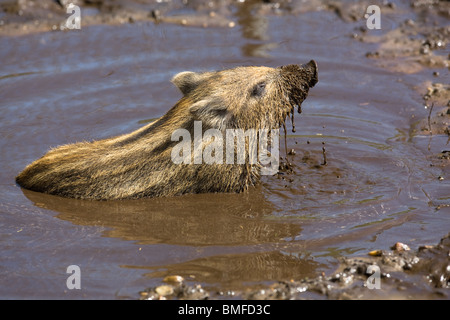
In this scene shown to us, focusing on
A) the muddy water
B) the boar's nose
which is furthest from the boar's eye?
the muddy water

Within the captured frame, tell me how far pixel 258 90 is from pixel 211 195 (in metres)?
1.44

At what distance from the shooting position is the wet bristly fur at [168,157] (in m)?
8.25

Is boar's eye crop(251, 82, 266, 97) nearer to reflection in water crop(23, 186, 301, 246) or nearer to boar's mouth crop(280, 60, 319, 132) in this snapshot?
boar's mouth crop(280, 60, 319, 132)

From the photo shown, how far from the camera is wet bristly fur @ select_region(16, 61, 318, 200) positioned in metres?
8.25

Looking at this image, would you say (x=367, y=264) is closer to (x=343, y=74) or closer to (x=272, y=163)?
(x=272, y=163)

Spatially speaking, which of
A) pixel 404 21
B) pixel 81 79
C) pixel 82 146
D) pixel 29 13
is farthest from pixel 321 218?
pixel 29 13

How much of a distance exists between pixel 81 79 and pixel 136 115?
5.43ft

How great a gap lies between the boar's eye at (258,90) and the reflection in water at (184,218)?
1.21 meters

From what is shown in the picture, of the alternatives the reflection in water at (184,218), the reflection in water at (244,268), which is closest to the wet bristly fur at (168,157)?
the reflection in water at (184,218)

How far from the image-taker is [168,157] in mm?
8273

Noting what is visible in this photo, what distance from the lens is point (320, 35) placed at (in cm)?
1318

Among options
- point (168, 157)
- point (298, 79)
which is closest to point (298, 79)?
point (298, 79)

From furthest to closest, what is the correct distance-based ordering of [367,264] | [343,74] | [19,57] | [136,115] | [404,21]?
[404,21] → [19,57] → [343,74] → [136,115] → [367,264]

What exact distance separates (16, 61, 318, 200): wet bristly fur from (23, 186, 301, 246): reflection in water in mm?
130
